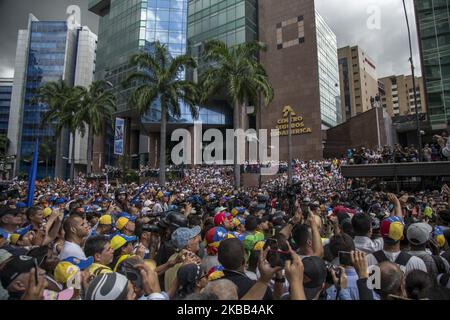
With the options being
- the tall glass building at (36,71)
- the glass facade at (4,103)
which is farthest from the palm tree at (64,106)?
the glass facade at (4,103)

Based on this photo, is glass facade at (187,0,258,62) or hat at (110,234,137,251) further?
glass facade at (187,0,258,62)

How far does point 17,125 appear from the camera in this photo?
297ft

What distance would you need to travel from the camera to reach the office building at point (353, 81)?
8844 cm

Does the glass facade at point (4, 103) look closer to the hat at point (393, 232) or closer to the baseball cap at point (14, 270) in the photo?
the baseball cap at point (14, 270)

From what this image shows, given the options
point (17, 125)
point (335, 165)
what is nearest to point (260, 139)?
point (335, 165)

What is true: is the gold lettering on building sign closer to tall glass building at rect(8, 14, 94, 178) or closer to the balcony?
the balcony

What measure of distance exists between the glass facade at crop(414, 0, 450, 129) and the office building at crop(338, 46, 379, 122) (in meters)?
50.5

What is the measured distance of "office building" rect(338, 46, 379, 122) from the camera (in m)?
88.4

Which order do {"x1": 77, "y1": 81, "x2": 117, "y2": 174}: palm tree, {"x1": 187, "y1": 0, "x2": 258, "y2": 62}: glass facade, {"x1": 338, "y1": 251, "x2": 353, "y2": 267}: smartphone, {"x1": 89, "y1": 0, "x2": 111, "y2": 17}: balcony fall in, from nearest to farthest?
{"x1": 338, "y1": 251, "x2": 353, "y2": 267}: smartphone → {"x1": 77, "y1": 81, "x2": 117, "y2": 174}: palm tree → {"x1": 187, "y1": 0, "x2": 258, "y2": 62}: glass facade → {"x1": 89, "y1": 0, "x2": 111, "y2": 17}: balcony

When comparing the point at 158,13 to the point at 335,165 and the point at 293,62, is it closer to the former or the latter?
the point at 293,62

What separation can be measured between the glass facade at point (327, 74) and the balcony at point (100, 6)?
42675 mm

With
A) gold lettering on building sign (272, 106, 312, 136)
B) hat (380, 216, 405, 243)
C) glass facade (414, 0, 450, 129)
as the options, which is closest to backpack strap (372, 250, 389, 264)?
hat (380, 216, 405, 243)

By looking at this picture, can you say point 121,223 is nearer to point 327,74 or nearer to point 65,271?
point 65,271
